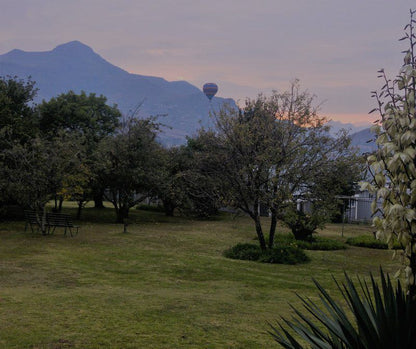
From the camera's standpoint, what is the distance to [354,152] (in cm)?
1274

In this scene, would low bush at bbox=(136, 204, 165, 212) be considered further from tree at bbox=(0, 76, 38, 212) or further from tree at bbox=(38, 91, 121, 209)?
tree at bbox=(0, 76, 38, 212)

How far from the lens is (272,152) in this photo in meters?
12.1

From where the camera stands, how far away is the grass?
557 cm

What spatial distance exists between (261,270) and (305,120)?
481 centimetres

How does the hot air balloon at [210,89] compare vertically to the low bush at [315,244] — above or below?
above

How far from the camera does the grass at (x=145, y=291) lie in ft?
18.3

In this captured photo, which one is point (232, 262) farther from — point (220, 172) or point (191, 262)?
point (220, 172)

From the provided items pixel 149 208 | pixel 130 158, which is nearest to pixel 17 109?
pixel 130 158

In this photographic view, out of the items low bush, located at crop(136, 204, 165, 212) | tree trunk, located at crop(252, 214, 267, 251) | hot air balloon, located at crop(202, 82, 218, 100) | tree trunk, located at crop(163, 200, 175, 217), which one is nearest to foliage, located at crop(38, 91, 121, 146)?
tree trunk, located at crop(163, 200, 175, 217)

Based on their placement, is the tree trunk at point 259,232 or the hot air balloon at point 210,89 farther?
Result: the hot air balloon at point 210,89

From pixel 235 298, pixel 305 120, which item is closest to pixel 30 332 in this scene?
pixel 235 298

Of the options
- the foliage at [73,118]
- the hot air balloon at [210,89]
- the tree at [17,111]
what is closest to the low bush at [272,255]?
the tree at [17,111]

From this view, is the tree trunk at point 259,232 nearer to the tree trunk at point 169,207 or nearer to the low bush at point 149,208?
the tree trunk at point 169,207

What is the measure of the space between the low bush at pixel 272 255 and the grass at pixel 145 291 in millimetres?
419
